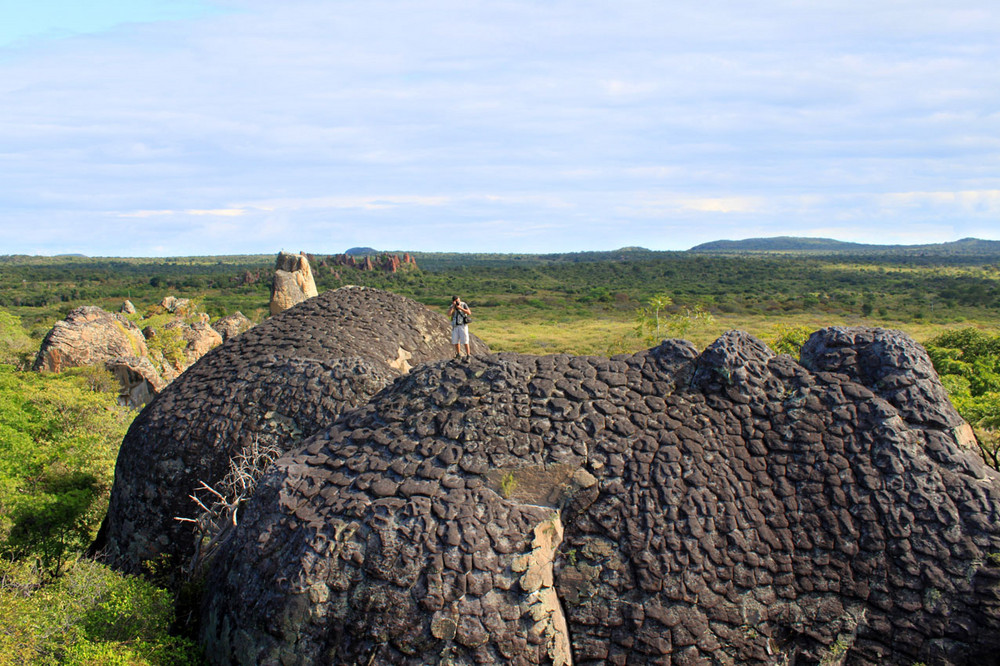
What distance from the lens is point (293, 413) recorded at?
7.98 meters

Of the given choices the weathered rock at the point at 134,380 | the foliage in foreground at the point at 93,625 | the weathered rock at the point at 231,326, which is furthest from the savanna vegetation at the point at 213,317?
the weathered rock at the point at 231,326

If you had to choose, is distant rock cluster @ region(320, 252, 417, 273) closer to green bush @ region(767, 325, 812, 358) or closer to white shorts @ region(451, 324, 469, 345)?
green bush @ region(767, 325, 812, 358)

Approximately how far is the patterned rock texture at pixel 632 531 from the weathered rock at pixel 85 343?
20.0m

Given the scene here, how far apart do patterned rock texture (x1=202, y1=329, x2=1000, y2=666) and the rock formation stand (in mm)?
11566

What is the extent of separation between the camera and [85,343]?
78.7 feet

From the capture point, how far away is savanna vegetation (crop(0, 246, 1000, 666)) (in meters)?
6.41

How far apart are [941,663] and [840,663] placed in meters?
0.75

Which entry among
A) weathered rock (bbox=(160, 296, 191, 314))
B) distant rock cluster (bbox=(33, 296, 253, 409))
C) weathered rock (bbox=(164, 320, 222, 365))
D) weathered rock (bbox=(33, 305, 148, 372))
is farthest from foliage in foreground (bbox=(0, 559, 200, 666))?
weathered rock (bbox=(160, 296, 191, 314))

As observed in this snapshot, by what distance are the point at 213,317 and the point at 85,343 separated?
26459 mm

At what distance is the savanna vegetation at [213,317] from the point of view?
6.41m

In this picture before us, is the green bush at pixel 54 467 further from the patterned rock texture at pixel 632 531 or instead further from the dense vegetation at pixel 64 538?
the patterned rock texture at pixel 632 531

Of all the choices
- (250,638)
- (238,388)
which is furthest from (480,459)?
(238,388)

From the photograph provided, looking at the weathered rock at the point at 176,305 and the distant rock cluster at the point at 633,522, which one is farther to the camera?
the weathered rock at the point at 176,305

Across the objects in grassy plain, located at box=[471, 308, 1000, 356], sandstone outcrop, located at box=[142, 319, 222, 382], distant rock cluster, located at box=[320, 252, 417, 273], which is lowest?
grassy plain, located at box=[471, 308, 1000, 356]
